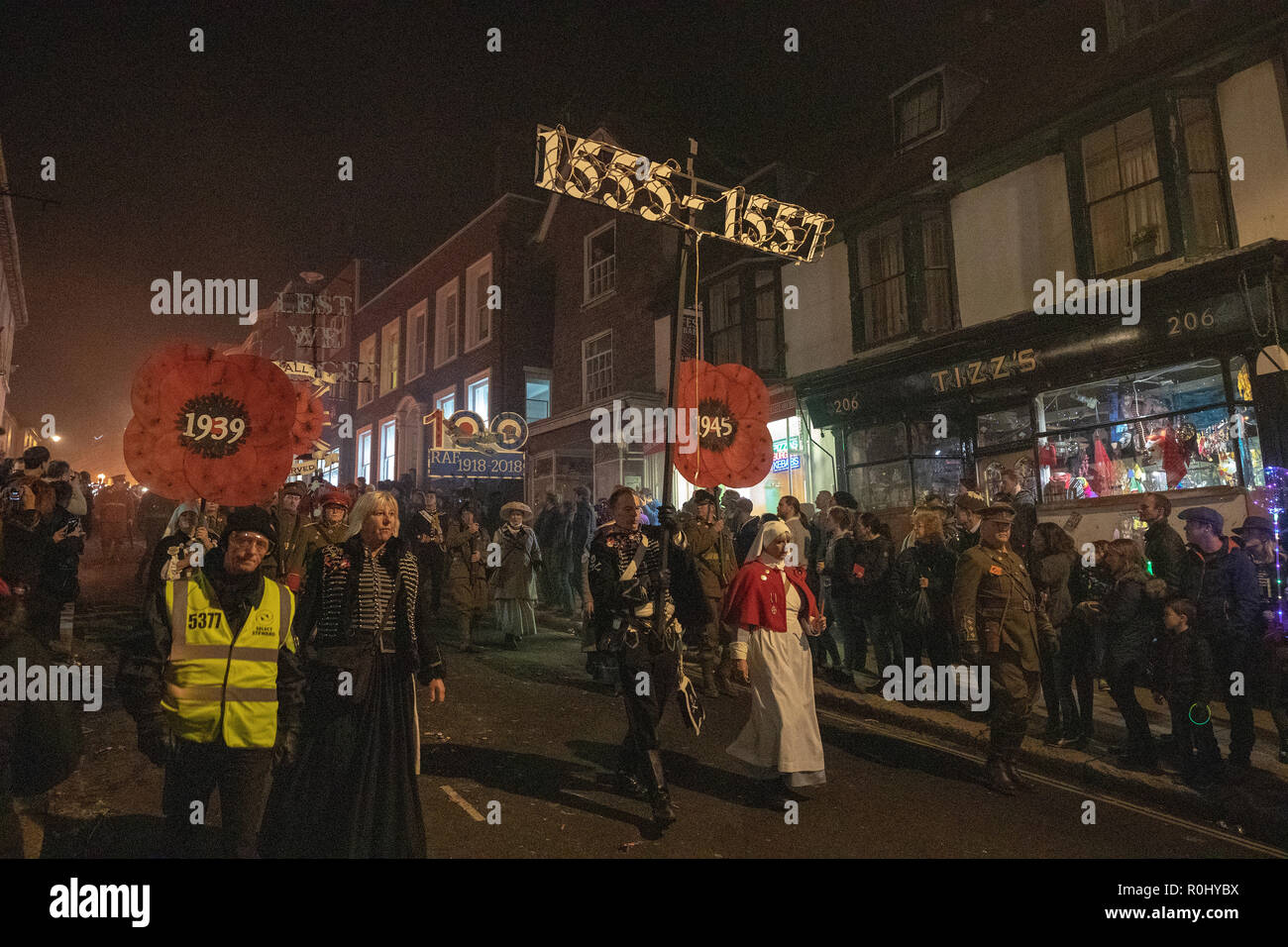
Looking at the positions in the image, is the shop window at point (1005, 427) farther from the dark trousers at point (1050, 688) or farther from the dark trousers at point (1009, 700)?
the dark trousers at point (1009, 700)

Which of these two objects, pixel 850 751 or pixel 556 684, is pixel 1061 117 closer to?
pixel 850 751

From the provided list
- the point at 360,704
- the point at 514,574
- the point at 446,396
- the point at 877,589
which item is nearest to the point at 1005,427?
the point at 877,589

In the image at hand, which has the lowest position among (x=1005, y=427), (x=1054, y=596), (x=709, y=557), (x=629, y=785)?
(x=629, y=785)

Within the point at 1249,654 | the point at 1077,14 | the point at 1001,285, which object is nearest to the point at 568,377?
the point at 1001,285

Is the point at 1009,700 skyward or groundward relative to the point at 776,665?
groundward

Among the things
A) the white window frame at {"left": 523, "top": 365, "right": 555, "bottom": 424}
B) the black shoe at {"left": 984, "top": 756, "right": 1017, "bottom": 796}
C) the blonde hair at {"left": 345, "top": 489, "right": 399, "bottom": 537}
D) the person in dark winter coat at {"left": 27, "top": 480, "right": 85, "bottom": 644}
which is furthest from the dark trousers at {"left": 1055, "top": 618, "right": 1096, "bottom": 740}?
the white window frame at {"left": 523, "top": 365, "right": 555, "bottom": 424}

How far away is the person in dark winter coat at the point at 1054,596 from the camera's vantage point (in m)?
6.39

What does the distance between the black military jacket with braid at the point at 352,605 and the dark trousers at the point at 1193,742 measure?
526 cm

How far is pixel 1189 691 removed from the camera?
18.1 feet

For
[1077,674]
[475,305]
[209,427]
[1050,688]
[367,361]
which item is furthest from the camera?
[367,361]

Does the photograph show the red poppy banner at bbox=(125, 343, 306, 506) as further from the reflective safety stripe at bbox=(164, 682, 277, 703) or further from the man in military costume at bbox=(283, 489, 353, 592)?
the reflective safety stripe at bbox=(164, 682, 277, 703)

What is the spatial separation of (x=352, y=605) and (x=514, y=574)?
22.7ft

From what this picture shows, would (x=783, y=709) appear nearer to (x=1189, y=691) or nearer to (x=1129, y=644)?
(x=1129, y=644)

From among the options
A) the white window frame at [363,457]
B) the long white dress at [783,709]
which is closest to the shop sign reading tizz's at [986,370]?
the long white dress at [783,709]
